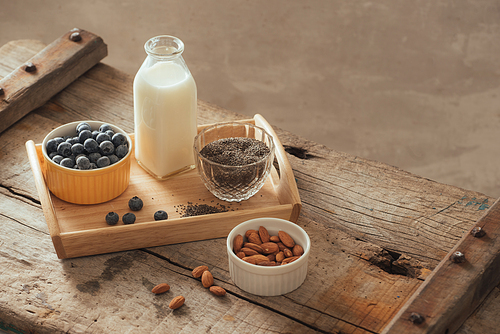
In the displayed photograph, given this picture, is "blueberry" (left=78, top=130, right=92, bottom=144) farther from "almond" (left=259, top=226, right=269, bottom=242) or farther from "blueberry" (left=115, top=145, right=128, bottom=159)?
"almond" (left=259, top=226, right=269, bottom=242)

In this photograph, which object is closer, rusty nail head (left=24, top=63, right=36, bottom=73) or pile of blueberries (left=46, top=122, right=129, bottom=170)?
pile of blueberries (left=46, top=122, right=129, bottom=170)

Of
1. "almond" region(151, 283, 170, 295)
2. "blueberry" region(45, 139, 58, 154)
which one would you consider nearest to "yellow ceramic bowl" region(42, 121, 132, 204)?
"blueberry" region(45, 139, 58, 154)

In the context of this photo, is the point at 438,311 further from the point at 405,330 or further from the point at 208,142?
the point at 208,142

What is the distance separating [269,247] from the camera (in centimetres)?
102

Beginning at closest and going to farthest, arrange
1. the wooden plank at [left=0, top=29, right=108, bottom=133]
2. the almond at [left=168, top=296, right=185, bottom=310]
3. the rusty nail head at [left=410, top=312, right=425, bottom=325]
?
the rusty nail head at [left=410, top=312, right=425, bottom=325] < the almond at [left=168, top=296, right=185, bottom=310] < the wooden plank at [left=0, top=29, right=108, bottom=133]

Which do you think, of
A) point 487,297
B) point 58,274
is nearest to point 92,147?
point 58,274

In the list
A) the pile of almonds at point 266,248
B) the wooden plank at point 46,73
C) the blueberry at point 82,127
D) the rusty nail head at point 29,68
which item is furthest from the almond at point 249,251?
the rusty nail head at point 29,68

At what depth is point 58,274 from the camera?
3.36ft

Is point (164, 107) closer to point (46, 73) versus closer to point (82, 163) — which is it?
point (82, 163)

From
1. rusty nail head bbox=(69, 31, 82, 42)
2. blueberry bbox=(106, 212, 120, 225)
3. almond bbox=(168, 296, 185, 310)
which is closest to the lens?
almond bbox=(168, 296, 185, 310)

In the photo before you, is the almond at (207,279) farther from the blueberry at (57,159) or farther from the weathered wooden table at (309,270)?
the blueberry at (57,159)

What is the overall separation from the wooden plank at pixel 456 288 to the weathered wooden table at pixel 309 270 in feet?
0.17

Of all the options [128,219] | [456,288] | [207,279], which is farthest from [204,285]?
[456,288]

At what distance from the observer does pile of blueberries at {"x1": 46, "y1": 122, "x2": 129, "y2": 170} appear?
3.65ft
